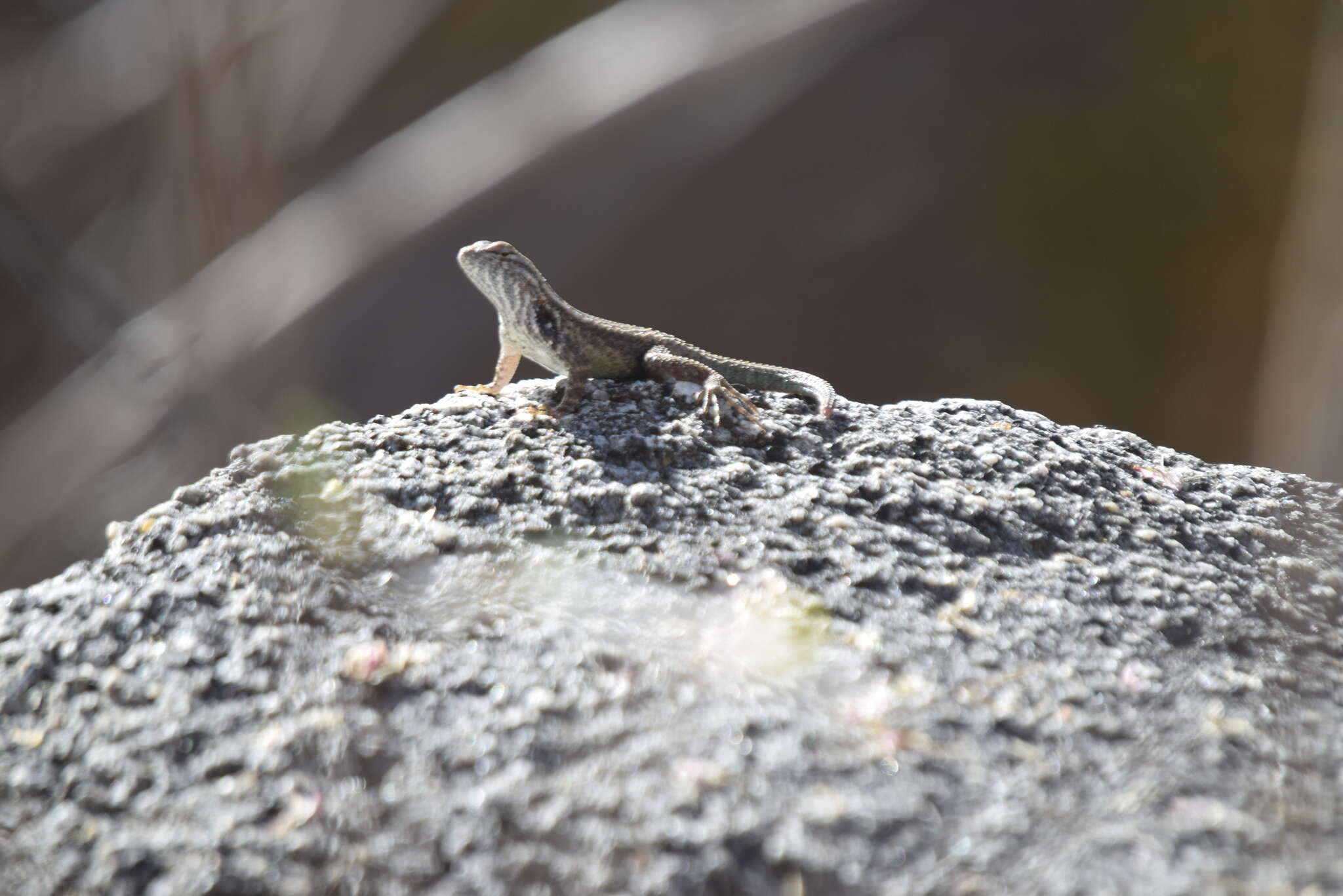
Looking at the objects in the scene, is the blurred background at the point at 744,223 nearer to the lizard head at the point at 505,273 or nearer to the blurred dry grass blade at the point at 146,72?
the blurred dry grass blade at the point at 146,72

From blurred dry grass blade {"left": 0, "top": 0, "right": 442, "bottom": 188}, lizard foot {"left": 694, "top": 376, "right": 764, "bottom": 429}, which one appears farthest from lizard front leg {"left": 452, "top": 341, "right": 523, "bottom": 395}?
blurred dry grass blade {"left": 0, "top": 0, "right": 442, "bottom": 188}

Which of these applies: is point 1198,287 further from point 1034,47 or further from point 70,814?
point 70,814

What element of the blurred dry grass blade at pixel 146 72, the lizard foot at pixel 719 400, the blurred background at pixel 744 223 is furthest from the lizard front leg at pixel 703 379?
the blurred dry grass blade at pixel 146 72

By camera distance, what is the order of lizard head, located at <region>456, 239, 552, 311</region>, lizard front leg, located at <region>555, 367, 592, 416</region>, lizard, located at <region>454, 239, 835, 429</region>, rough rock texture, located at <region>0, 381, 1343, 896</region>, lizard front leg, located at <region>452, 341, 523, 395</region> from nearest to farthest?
rough rock texture, located at <region>0, 381, 1343, 896</region> → lizard front leg, located at <region>555, 367, 592, 416</region> → lizard, located at <region>454, 239, 835, 429</region> → lizard head, located at <region>456, 239, 552, 311</region> → lizard front leg, located at <region>452, 341, 523, 395</region>

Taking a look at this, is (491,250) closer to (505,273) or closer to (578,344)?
(505,273)

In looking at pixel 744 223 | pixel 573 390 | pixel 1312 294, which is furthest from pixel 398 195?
pixel 1312 294

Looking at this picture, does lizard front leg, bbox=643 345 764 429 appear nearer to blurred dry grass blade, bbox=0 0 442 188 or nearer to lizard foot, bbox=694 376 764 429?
lizard foot, bbox=694 376 764 429

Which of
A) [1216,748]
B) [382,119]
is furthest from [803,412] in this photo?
[382,119]
